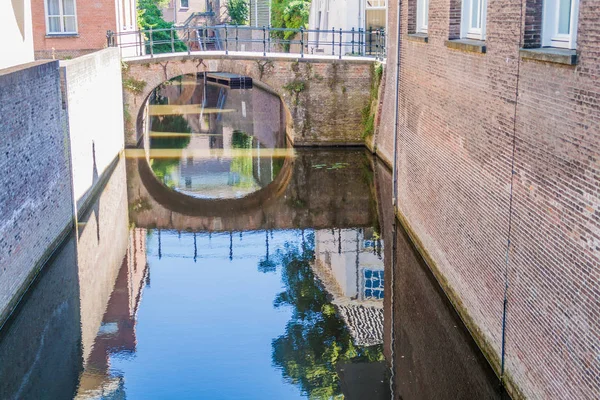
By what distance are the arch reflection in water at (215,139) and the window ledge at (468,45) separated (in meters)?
9.09

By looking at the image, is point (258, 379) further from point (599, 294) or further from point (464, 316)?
point (599, 294)

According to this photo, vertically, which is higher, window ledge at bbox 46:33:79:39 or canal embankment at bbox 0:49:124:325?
window ledge at bbox 46:33:79:39

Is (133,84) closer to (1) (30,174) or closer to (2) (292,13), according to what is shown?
(1) (30,174)

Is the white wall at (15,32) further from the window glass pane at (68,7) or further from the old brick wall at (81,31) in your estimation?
the window glass pane at (68,7)

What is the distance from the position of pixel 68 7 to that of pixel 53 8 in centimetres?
45

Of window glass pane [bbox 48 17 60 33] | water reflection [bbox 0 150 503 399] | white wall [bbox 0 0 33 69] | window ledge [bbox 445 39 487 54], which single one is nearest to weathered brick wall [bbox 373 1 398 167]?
water reflection [bbox 0 150 503 399]

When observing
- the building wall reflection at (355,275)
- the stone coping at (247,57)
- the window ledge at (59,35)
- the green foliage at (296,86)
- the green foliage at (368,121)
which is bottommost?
Answer: the building wall reflection at (355,275)

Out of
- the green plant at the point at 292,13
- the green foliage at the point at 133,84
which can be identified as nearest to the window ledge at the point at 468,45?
the green foliage at the point at 133,84

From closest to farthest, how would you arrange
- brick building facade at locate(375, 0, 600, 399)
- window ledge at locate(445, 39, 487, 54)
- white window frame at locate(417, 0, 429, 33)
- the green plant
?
brick building facade at locate(375, 0, 600, 399) → window ledge at locate(445, 39, 487, 54) → white window frame at locate(417, 0, 429, 33) → the green plant

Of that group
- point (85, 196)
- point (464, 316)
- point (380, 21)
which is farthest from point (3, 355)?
point (380, 21)

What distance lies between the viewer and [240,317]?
11.6m

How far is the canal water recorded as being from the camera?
31.0 ft

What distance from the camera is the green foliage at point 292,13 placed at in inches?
1565

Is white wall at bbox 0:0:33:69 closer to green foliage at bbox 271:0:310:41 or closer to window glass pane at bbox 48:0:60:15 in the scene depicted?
window glass pane at bbox 48:0:60:15
